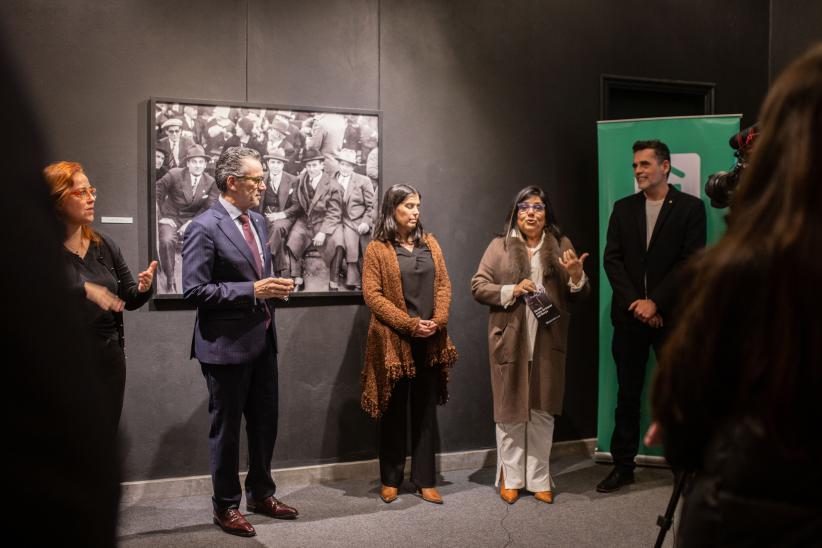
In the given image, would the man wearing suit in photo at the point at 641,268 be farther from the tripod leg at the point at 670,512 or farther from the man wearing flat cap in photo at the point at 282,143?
the man wearing flat cap in photo at the point at 282,143

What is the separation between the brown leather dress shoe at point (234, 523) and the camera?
344 centimetres

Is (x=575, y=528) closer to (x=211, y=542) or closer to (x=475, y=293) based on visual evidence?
(x=475, y=293)

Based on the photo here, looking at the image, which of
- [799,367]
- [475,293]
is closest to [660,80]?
[475,293]

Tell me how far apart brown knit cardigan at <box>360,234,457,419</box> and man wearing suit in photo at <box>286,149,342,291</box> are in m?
0.42

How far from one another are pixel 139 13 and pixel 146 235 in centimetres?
121

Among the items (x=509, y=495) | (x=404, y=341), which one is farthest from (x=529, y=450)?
(x=404, y=341)

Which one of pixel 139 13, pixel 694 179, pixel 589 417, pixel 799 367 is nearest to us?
pixel 799 367

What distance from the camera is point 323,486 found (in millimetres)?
4266

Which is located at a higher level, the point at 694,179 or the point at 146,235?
the point at 694,179

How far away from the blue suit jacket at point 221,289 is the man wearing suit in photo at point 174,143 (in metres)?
0.67

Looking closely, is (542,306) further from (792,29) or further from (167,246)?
(792,29)

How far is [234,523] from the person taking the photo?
3.46 metres

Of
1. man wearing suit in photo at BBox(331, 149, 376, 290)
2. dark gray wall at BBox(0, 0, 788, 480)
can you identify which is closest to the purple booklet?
dark gray wall at BBox(0, 0, 788, 480)

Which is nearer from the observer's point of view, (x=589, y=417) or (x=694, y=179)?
(x=694, y=179)
